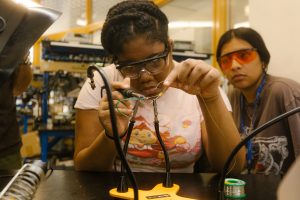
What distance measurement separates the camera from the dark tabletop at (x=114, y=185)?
66 cm

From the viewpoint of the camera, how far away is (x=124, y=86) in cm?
69

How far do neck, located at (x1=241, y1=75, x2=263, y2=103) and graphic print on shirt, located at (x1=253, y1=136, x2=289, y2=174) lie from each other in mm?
254

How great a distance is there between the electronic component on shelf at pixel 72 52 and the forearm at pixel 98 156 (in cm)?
200

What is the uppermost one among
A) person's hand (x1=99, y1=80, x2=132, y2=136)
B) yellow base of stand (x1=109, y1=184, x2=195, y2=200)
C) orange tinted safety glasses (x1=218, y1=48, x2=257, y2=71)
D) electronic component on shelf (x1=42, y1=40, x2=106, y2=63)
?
electronic component on shelf (x1=42, y1=40, x2=106, y2=63)

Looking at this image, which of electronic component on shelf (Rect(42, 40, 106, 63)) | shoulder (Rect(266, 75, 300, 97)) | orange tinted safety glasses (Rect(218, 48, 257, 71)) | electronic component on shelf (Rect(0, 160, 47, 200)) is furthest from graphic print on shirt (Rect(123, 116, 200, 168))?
electronic component on shelf (Rect(42, 40, 106, 63))

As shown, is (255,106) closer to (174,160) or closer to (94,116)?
(174,160)

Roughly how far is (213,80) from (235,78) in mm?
925

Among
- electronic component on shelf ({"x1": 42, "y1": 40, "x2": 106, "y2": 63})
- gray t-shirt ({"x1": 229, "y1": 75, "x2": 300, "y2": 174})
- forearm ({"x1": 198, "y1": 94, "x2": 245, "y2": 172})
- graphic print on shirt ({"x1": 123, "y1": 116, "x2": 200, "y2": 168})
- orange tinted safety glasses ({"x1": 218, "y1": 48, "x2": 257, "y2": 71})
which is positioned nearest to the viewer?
forearm ({"x1": 198, "y1": 94, "x2": 245, "y2": 172})

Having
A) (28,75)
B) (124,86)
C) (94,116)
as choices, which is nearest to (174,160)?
(94,116)

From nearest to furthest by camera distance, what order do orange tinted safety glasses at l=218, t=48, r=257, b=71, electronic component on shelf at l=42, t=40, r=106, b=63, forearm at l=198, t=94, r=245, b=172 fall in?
forearm at l=198, t=94, r=245, b=172
orange tinted safety glasses at l=218, t=48, r=257, b=71
electronic component on shelf at l=42, t=40, r=106, b=63

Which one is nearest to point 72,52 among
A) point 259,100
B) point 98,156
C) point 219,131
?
point 259,100

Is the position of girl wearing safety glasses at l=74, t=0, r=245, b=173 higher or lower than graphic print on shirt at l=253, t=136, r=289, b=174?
higher

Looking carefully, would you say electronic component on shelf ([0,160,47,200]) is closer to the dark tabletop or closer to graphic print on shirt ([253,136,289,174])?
the dark tabletop

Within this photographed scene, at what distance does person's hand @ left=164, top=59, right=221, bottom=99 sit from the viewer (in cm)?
73
